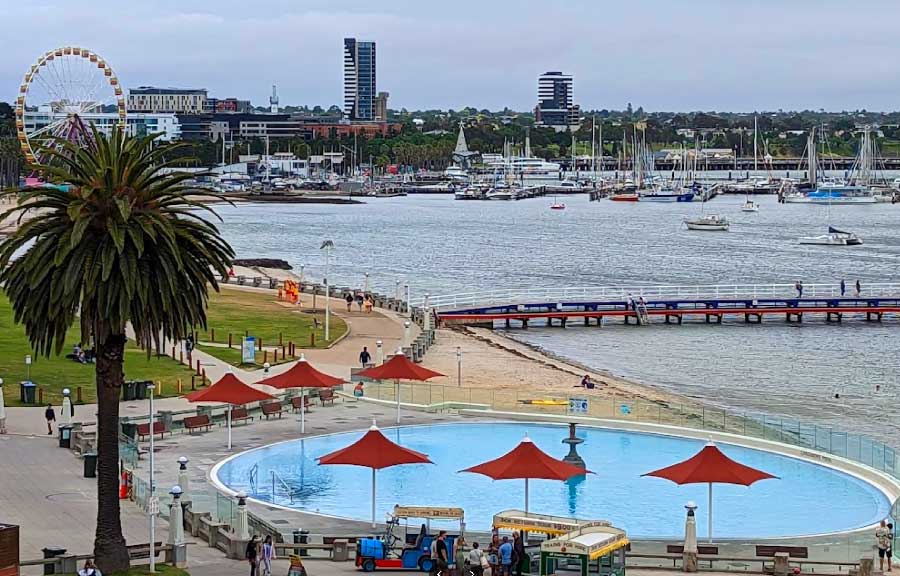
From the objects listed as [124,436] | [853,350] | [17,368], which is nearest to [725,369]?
[853,350]

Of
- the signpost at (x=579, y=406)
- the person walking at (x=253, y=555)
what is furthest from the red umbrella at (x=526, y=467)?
the signpost at (x=579, y=406)

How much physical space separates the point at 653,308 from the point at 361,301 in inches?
753

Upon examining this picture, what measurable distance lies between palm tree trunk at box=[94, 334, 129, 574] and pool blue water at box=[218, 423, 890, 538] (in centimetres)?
881

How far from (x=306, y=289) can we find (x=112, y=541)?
2676 inches

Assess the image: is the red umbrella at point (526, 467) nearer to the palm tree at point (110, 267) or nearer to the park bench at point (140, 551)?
the park bench at point (140, 551)

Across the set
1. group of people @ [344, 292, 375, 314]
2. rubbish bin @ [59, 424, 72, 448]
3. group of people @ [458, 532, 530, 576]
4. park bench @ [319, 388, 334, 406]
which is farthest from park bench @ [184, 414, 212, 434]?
group of people @ [344, 292, 375, 314]

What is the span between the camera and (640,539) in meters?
34.1

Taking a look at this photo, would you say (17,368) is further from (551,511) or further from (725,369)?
(725,369)

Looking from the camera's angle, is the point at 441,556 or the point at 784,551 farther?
the point at 784,551

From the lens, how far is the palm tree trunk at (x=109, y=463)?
30406mm

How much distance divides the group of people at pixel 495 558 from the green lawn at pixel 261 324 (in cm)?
3372

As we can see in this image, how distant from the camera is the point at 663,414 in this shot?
161 ft

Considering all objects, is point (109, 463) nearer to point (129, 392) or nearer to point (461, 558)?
point (461, 558)

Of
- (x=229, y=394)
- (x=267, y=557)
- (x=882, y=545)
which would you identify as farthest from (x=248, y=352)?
(x=882, y=545)
